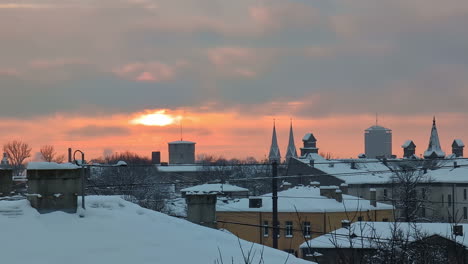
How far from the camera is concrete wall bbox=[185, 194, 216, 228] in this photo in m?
21.0

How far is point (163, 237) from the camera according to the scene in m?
14.6

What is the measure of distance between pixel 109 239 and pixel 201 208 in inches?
285

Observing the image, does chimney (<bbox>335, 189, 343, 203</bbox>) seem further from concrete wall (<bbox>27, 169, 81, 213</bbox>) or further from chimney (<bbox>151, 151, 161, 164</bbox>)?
chimney (<bbox>151, 151, 161, 164</bbox>)

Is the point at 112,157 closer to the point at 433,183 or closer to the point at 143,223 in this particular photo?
the point at 433,183

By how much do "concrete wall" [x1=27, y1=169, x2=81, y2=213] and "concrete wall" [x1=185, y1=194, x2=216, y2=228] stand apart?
6489mm

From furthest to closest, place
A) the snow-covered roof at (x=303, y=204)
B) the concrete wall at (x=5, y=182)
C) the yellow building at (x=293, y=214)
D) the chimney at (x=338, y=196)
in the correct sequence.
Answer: the chimney at (x=338, y=196) → the snow-covered roof at (x=303, y=204) → the yellow building at (x=293, y=214) → the concrete wall at (x=5, y=182)

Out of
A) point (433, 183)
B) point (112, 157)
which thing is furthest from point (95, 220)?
point (112, 157)

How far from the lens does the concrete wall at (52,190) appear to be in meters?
14.5

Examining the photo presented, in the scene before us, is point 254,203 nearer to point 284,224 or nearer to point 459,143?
point 284,224

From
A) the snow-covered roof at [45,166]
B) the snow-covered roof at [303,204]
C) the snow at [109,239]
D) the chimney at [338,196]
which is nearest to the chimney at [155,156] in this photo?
the snow-covered roof at [303,204]

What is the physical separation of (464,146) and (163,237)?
134832 millimetres

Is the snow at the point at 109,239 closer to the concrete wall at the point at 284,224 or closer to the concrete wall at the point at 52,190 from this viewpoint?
the concrete wall at the point at 52,190

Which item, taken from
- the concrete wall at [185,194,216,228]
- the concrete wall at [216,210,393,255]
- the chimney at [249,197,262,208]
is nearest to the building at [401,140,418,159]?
the concrete wall at [216,210,393,255]

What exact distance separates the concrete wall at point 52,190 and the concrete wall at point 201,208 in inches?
255
